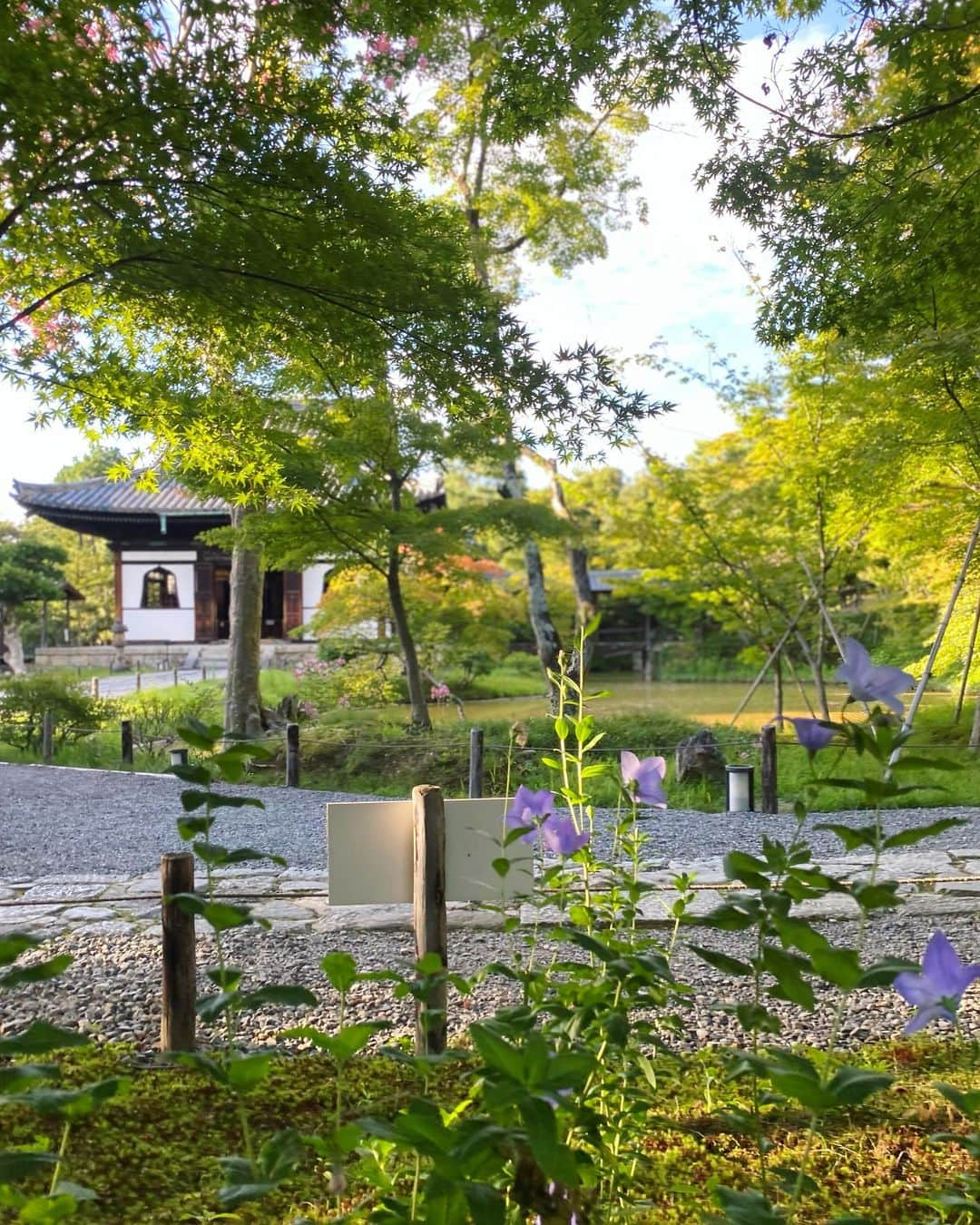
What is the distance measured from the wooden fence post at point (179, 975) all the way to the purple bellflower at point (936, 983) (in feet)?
5.40

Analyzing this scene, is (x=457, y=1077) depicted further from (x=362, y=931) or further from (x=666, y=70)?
(x=666, y=70)

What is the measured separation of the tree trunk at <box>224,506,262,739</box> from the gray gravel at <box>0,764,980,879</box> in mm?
1549

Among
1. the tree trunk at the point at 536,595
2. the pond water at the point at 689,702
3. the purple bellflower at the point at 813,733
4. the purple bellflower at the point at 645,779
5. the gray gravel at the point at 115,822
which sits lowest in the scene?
the gray gravel at the point at 115,822

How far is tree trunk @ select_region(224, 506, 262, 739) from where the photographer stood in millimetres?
9016

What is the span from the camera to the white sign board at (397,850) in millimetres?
2076

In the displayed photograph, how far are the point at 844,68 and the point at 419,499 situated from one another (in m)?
15.7

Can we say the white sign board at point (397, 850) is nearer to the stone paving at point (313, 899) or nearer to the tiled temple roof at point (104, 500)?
the stone paving at point (313, 899)

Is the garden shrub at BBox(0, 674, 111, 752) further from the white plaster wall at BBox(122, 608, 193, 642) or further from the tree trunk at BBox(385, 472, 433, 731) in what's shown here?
the white plaster wall at BBox(122, 608, 193, 642)

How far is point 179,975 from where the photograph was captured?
2.21 m

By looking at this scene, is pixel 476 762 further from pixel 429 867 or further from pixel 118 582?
pixel 118 582

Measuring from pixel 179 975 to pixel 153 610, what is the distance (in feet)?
57.8

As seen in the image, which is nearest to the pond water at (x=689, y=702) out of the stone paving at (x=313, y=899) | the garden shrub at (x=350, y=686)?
the garden shrub at (x=350, y=686)

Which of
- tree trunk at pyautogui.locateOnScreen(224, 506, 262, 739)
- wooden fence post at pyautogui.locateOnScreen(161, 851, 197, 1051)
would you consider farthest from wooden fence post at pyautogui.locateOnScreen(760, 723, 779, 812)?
tree trunk at pyautogui.locateOnScreen(224, 506, 262, 739)

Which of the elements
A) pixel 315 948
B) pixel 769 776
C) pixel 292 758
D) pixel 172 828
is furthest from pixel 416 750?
pixel 315 948
